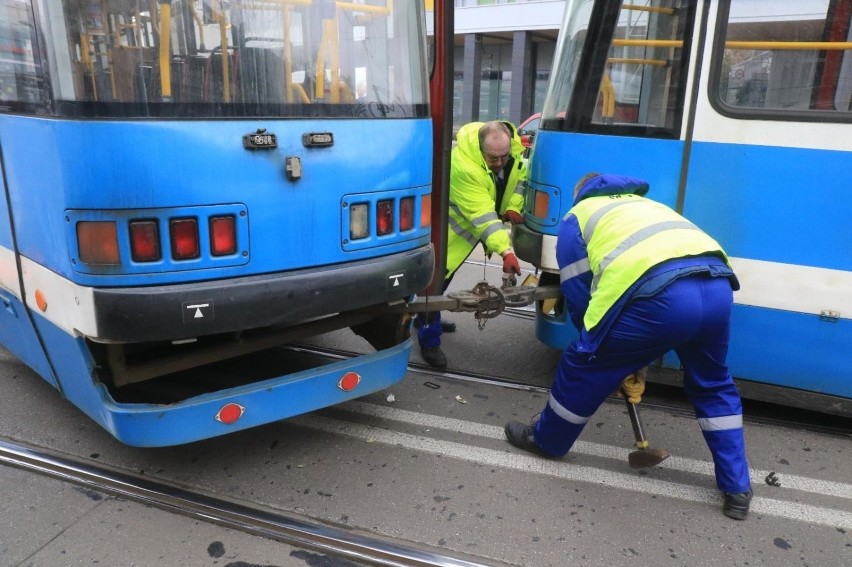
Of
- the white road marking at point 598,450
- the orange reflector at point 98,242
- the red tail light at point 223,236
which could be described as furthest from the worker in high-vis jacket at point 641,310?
the orange reflector at point 98,242

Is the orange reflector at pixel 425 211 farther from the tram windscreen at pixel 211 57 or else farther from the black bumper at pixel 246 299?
the tram windscreen at pixel 211 57

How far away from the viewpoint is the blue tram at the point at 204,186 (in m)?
2.64

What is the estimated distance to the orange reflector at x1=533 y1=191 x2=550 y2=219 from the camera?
4.10 metres

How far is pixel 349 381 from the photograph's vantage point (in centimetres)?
357

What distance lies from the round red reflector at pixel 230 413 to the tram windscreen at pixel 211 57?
1.29 m

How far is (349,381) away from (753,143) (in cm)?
236

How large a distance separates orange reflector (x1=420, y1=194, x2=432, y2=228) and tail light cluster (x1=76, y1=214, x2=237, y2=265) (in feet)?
3.46

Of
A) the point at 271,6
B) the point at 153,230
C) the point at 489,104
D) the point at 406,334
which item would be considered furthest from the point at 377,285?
the point at 489,104

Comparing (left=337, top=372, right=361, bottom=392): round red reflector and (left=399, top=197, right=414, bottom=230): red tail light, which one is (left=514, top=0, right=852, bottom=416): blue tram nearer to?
(left=399, top=197, right=414, bottom=230): red tail light

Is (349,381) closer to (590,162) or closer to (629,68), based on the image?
(590,162)

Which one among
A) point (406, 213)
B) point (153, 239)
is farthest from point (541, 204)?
point (153, 239)

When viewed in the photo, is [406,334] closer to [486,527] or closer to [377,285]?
[377,285]

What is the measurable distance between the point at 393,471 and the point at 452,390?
3.38 feet

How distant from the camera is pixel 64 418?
3.89m
